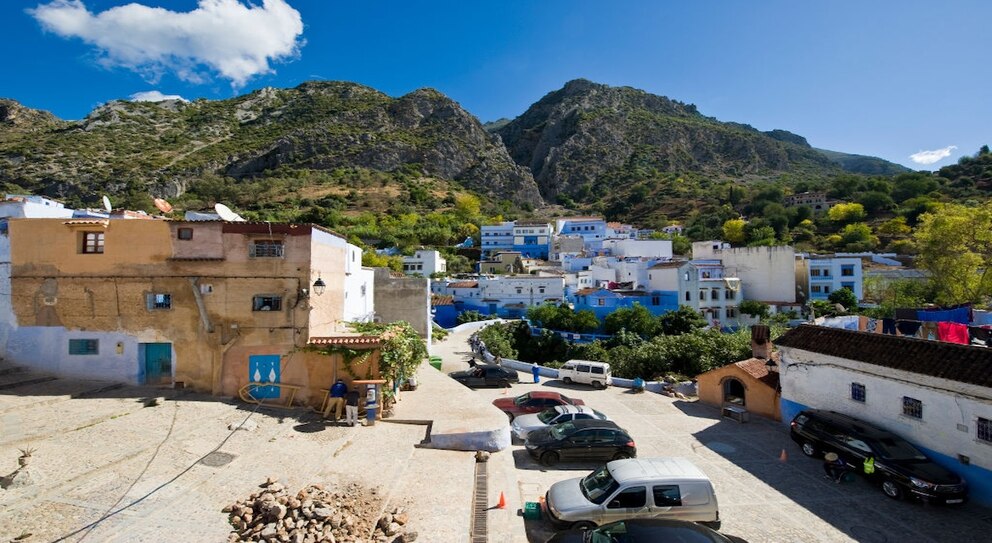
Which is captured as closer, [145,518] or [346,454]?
[145,518]

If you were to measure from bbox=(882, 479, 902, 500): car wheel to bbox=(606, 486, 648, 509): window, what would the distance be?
20.5 feet

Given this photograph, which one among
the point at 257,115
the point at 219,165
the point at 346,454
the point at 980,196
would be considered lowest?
the point at 346,454

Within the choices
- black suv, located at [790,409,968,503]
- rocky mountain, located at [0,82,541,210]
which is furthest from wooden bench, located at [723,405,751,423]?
rocky mountain, located at [0,82,541,210]

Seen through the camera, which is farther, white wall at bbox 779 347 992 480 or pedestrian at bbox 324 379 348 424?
pedestrian at bbox 324 379 348 424

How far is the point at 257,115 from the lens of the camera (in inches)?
5182

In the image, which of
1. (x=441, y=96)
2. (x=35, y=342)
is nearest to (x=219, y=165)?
(x=441, y=96)

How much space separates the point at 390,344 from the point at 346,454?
337 cm

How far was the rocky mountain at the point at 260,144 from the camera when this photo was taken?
83562 millimetres

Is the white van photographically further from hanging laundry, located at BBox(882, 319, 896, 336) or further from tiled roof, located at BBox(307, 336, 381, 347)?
tiled roof, located at BBox(307, 336, 381, 347)

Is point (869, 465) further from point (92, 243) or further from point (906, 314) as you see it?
point (92, 243)

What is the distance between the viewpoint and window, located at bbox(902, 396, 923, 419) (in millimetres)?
11024

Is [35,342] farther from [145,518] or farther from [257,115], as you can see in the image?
[257,115]

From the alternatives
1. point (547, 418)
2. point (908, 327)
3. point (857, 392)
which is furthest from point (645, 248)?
point (547, 418)

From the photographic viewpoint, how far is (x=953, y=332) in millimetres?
12828
